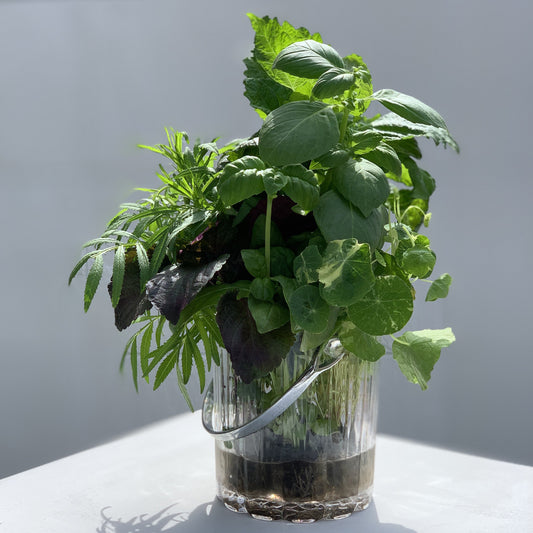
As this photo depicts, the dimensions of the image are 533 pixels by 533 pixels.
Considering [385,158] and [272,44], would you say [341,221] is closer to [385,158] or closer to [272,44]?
[385,158]

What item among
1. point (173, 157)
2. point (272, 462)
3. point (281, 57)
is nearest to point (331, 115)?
point (281, 57)

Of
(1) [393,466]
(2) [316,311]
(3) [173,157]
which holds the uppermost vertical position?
(3) [173,157]

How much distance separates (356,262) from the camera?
54cm

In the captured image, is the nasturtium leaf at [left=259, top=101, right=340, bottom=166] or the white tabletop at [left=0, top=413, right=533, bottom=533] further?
the white tabletop at [left=0, top=413, right=533, bottom=533]

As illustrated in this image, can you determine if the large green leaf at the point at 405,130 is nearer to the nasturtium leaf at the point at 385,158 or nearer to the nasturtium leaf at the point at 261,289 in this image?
the nasturtium leaf at the point at 385,158

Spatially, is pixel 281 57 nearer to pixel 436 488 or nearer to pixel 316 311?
pixel 316 311

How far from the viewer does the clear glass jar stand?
0.61 m

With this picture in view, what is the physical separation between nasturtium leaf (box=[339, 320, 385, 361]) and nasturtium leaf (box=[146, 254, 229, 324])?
0.12 meters

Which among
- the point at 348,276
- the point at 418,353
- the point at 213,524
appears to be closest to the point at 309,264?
the point at 348,276

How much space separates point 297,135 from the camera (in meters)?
0.54

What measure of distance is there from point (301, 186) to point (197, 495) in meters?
0.37

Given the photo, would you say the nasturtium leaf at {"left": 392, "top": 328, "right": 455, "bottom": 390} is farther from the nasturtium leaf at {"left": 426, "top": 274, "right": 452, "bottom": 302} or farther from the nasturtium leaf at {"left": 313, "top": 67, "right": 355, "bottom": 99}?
the nasturtium leaf at {"left": 313, "top": 67, "right": 355, "bottom": 99}

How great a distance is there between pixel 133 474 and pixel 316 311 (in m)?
0.38

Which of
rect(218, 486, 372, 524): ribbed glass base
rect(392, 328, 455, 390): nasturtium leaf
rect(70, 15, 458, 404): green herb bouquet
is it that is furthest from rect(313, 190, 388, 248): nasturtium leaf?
rect(218, 486, 372, 524): ribbed glass base
